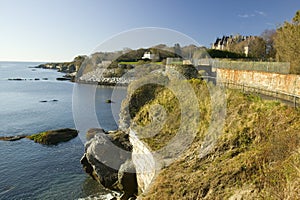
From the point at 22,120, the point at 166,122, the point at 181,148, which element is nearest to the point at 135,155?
the point at 166,122

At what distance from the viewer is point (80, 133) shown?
25.4 m

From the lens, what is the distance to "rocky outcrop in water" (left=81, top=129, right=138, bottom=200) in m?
13.1

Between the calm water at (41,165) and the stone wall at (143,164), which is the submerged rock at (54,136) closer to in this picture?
the calm water at (41,165)

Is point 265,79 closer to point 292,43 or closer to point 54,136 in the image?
point 292,43

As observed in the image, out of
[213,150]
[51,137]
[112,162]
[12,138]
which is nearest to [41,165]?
[51,137]

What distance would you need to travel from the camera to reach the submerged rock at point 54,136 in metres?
22.6

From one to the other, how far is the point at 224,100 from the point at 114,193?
29.0 feet

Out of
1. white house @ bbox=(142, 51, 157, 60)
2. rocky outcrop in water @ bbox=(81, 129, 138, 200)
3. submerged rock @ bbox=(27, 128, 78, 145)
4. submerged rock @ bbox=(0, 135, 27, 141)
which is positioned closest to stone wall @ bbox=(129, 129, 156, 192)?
rocky outcrop in water @ bbox=(81, 129, 138, 200)

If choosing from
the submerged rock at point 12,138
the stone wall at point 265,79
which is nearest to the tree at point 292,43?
the stone wall at point 265,79

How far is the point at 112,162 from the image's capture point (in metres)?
14.9

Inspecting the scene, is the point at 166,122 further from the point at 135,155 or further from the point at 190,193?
the point at 190,193

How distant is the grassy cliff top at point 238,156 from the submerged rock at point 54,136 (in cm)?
1416

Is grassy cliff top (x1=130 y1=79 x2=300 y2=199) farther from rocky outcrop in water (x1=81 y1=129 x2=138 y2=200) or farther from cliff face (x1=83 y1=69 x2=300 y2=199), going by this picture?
rocky outcrop in water (x1=81 y1=129 x2=138 y2=200)

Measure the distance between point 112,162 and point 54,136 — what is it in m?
11.4
